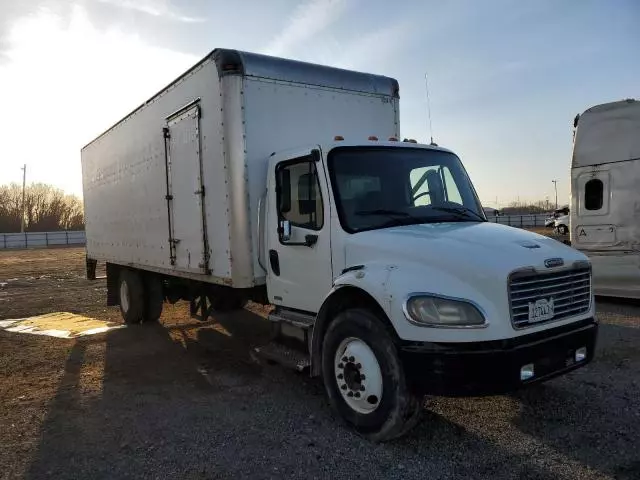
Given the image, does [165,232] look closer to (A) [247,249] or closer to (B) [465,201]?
(A) [247,249]

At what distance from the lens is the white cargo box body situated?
5.52 m

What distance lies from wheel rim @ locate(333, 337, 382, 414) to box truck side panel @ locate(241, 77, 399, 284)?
1.64m

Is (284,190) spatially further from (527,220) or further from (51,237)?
(527,220)

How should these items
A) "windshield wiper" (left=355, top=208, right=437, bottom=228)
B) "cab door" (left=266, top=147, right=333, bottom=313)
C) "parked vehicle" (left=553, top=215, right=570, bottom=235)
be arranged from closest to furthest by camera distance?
1. "windshield wiper" (left=355, top=208, right=437, bottom=228)
2. "cab door" (left=266, top=147, right=333, bottom=313)
3. "parked vehicle" (left=553, top=215, right=570, bottom=235)

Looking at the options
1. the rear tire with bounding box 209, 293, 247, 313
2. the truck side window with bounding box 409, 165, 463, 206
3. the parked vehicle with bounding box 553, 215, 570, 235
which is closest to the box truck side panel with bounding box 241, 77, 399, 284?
the truck side window with bounding box 409, 165, 463, 206

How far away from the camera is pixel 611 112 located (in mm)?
9695

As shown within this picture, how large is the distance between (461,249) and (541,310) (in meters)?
0.73

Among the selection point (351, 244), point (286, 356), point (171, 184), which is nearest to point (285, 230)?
point (351, 244)

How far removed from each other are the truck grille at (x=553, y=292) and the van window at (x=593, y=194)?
6.47 meters

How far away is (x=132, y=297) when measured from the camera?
374 inches

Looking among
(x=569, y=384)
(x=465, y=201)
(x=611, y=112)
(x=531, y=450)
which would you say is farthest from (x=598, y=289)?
(x=531, y=450)

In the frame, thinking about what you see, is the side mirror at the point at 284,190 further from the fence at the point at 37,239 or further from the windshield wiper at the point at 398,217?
the fence at the point at 37,239

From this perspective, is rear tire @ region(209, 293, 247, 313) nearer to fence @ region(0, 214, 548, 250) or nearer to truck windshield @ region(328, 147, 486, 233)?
truck windshield @ region(328, 147, 486, 233)

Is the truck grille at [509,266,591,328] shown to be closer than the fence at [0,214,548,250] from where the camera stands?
Yes
